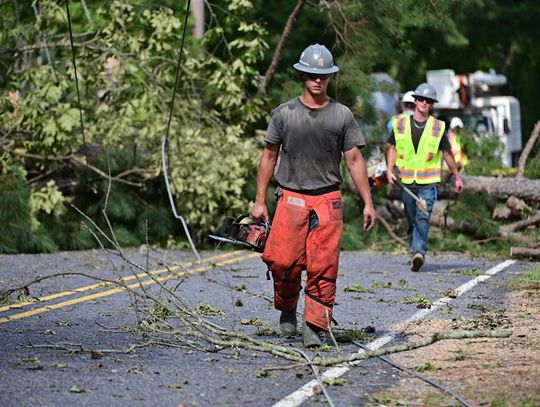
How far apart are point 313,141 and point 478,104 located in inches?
995

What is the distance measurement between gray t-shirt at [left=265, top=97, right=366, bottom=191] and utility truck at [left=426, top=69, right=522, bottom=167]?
22958mm

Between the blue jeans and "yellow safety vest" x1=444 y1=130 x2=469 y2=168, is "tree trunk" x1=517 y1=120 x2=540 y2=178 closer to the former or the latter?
"yellow safety vest" x1=444 y1=130 x2=469 y2=168

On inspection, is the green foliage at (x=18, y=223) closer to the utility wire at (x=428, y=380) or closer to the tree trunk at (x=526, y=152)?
the tree trunk at (x=526, y=152)

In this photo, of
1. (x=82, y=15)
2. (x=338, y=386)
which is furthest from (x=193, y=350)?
(x=82, y=15)

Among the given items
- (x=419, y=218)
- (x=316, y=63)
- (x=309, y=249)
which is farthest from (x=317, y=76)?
(x=419, y=218)

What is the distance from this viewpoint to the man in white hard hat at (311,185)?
28.0 ft

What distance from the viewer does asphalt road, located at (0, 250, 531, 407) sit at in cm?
691

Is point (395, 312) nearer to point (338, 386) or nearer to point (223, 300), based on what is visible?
point (223, 300)

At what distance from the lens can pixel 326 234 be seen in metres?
8.52

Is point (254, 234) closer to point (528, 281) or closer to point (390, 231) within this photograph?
point (528, 281)

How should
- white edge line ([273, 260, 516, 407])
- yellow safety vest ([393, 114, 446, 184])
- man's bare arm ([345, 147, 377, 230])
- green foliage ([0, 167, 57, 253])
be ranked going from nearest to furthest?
white edge line ([273, 260, 516, 407]) → man's bare arm ([345, 147, 377, 230]) → yellow safety vest ([393, 114, 446, 184]) → green foliage ([0, 167, 57, 253])

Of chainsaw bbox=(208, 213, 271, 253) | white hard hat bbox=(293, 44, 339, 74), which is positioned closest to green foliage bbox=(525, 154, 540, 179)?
chainsaw bbox=(208, 213, 271, 253)

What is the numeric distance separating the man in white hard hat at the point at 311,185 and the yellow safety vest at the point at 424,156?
554 centimetres

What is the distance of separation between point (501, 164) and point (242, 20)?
4555 mm
